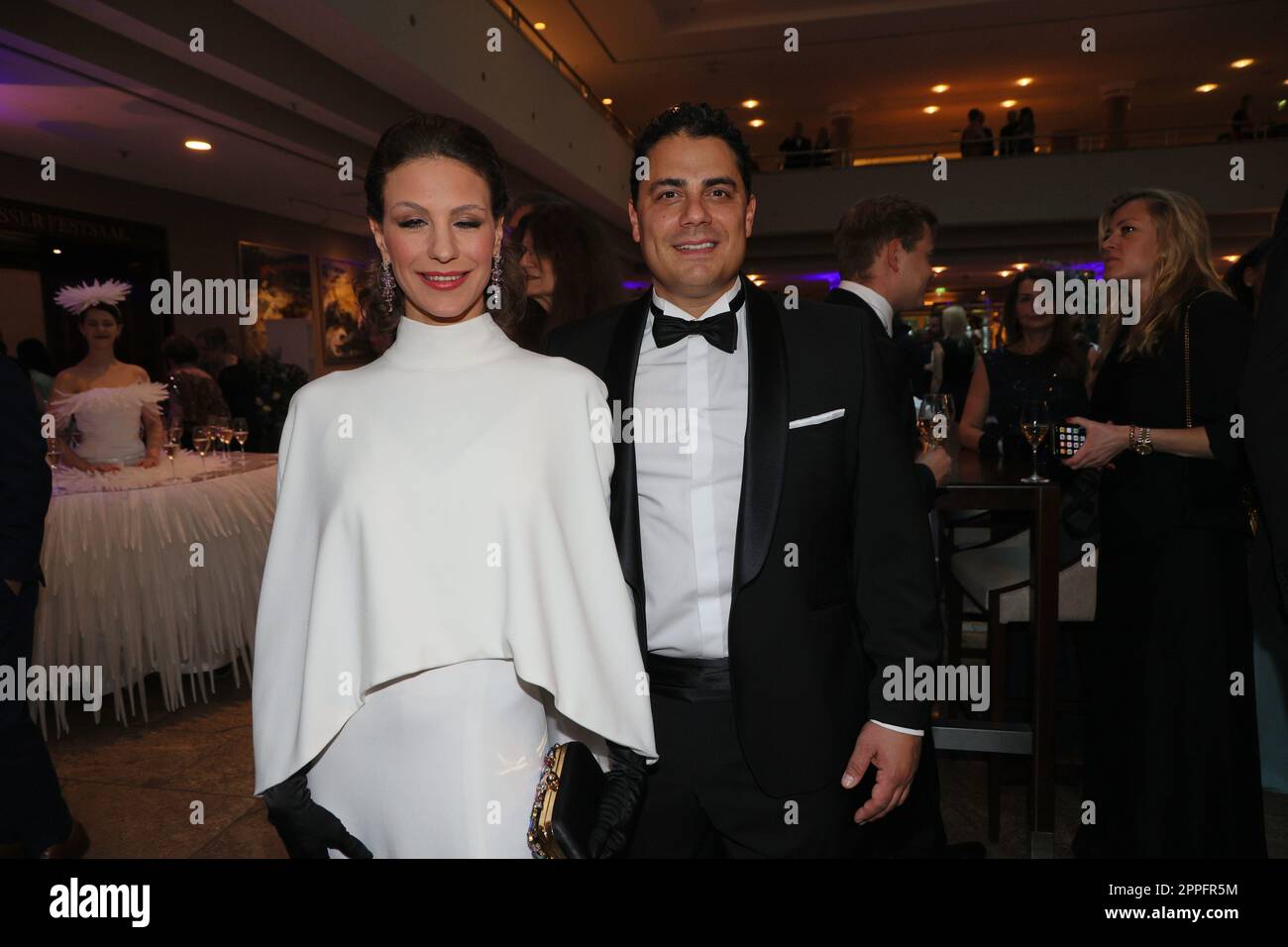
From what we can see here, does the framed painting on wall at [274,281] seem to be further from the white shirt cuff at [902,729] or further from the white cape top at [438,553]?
the white shirt cuff at [902,729]

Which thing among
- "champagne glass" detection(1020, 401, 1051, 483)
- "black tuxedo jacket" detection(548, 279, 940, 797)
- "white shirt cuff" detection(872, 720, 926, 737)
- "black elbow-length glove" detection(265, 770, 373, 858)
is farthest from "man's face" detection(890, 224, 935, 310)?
"black elbow-length glove" detection(265, 770, 373, 858)

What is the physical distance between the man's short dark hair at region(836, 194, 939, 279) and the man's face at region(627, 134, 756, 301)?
150cm

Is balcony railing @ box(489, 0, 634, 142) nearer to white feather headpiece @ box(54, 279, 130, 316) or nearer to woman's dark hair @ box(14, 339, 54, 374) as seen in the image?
woman's dark hair @ box(14, 339, 54, 374)

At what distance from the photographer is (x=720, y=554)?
1.54 meters

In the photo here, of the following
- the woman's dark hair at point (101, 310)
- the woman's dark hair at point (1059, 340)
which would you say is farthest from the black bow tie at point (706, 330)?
the woman's dark hair at point (101, 310)

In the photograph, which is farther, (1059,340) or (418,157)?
(1059,340)

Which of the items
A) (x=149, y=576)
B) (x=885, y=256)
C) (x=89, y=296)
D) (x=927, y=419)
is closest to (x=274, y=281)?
(x=89, y=296)

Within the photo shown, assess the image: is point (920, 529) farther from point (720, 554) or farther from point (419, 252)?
point (419, 252)

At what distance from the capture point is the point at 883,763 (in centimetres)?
153

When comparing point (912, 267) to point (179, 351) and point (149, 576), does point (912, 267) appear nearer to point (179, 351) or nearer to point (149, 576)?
point (149, 576)

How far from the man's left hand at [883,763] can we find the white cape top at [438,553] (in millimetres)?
435

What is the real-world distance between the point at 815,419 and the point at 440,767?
→ 856 mm
